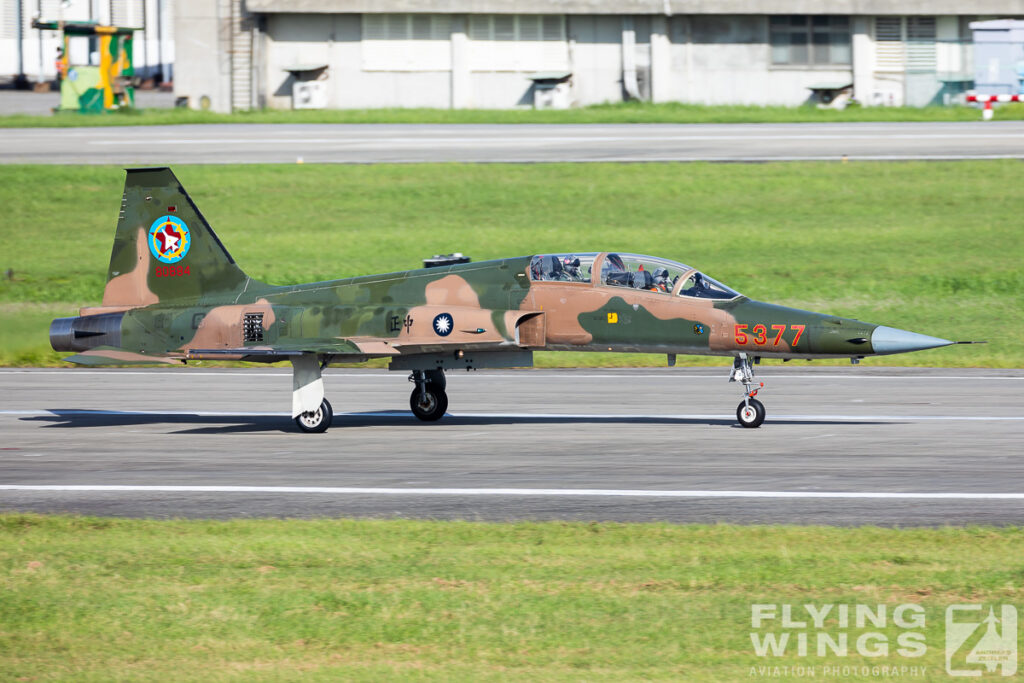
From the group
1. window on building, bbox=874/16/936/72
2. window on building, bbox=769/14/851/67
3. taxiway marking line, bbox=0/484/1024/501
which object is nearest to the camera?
taxiway marking line, bbox=0/484/1024/501

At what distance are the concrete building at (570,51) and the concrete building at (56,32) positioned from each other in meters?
30.1

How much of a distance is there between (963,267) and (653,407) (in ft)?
51.5

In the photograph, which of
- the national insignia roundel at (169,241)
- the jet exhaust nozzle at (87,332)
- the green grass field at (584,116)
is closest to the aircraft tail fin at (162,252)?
the national insignia roundel at (169,241)

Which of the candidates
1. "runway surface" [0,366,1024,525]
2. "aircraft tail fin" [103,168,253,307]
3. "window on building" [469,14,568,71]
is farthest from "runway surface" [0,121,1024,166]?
"aircraft tail fin" [103,168,253,307]

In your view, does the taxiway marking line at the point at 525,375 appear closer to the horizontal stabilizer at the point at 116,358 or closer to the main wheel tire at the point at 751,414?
the main wheel tire at the point at 751,414

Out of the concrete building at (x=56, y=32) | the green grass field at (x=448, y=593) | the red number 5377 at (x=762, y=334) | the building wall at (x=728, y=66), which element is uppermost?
the concrete building at (x=56, y=32)

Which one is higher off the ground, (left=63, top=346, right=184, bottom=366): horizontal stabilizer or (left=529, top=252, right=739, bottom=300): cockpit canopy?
(left=529, top=252, right=739, bottom=300): cockpit canopy

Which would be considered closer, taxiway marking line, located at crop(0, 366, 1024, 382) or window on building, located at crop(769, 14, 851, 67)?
taxiway marking line, located at crop(0, 366, 1024, 382)

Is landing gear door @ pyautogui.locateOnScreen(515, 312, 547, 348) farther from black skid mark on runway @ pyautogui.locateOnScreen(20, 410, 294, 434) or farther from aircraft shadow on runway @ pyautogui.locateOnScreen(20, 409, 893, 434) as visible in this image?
black skid mark on runway @ pyautogui.locateOnScreen(20, 410, 294, 434)

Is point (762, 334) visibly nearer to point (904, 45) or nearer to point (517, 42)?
point (517, 42)

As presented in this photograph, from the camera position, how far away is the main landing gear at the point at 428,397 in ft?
67.0

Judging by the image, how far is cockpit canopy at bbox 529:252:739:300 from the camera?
727 inches

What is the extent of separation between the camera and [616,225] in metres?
37.2

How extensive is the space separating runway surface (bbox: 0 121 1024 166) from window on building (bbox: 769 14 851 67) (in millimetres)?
11306
